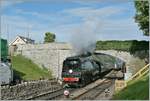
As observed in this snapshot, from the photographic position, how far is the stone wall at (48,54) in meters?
65.2

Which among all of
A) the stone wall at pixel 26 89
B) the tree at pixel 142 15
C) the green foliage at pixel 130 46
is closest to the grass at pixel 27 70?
the stone wall at pixel 26 89

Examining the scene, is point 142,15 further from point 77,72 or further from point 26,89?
point 26,89

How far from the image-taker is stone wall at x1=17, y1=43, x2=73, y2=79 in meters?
65.2

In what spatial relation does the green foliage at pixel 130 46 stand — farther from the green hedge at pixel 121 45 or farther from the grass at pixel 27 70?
the grass at pixel 27 70

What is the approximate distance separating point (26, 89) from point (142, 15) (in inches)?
517

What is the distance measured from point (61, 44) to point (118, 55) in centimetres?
819

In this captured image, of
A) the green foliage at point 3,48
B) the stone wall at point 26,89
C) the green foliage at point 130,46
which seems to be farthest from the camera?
the green foliage at point 130,46

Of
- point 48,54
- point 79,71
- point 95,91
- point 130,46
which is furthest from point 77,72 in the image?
point 48,54

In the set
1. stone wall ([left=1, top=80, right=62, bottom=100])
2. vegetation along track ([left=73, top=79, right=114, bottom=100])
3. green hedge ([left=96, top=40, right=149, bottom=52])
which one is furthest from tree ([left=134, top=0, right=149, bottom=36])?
green hedge ([left=96, top=40, right=149, bottom=52])

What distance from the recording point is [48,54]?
6662 centimetres

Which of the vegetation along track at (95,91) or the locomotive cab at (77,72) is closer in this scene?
the vegetation along track at (95,91)

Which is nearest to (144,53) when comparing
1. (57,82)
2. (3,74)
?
(57,82)

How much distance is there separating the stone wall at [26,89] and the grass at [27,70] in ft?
11.9

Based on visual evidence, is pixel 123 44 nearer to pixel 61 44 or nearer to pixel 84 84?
pixel 61 44
